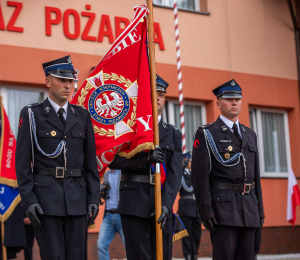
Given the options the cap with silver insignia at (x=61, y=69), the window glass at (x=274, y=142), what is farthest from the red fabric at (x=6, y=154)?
the window glass at (x=274, y=142)

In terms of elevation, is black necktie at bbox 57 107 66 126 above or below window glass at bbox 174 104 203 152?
below

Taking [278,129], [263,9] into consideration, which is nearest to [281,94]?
[278,129]

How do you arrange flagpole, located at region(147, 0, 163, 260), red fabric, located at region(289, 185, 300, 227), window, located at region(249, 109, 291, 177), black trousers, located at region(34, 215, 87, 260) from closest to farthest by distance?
black trousers, located at region(34, 215, 87, 260)
flagpole, located at region(147, 0, 163, 260)
red fabric, located at region(289, 185, 300, 227)
window, located at region(249, 109, 291, 177)

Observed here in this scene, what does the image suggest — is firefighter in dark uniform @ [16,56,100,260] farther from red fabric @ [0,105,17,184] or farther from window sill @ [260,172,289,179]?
window sill @ [260,172,289,179]

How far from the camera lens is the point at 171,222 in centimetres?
492

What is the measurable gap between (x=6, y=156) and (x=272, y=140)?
764cm

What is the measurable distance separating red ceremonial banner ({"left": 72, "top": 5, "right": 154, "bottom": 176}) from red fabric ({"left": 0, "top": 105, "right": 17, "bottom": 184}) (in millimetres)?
2719

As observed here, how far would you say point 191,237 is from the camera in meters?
9.55

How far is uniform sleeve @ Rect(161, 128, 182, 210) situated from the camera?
16.0ft

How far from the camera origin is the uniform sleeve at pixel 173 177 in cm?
488

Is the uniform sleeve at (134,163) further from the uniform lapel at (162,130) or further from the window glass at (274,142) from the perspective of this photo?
the window glass at (274,142)

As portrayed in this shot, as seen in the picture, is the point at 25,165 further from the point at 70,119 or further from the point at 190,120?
the point at 190,120

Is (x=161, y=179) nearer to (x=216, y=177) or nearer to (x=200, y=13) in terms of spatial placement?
(x=216, y=177)

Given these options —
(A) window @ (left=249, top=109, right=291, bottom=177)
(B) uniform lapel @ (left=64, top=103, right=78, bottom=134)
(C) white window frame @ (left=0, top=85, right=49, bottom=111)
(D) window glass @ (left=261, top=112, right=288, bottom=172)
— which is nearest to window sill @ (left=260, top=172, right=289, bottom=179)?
(A) window @ (left=249, top=109, right=291, bottom=177)
